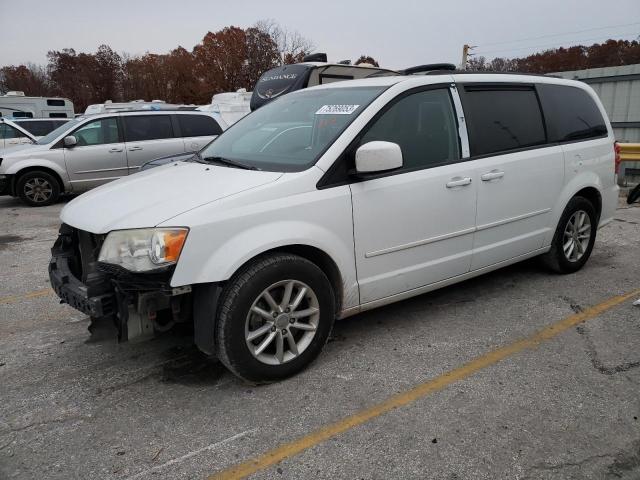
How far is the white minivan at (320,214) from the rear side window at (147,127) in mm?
6679

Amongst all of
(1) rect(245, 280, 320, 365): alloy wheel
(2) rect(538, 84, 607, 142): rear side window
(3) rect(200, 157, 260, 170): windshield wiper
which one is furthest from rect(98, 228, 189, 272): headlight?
(2) rect(538, 84, 607, 142): rear side window

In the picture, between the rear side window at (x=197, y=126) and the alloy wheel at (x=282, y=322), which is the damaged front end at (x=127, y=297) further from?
the rear side window at (x=197, y=126)

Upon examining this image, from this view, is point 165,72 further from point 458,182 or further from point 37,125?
point 458,182

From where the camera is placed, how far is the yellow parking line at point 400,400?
7.73ft

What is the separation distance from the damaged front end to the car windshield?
0.99 m

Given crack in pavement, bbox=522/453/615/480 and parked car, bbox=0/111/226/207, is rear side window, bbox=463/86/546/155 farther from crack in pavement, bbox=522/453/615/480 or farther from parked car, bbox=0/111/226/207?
parked car, bbox=0/111/226/207

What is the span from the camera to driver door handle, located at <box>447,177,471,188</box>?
3.56 metres

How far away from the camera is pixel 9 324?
4074mm

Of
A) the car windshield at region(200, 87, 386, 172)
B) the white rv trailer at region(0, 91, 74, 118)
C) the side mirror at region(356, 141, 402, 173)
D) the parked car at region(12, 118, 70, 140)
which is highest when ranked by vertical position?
the white rv trailer at region(0, 91, 74, 118)

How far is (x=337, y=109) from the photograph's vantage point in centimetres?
346

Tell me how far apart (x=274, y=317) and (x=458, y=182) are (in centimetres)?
164

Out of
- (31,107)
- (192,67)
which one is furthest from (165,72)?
(31,107)

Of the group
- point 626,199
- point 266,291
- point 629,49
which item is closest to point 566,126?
point 266,291

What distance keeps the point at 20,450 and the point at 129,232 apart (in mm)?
1179
